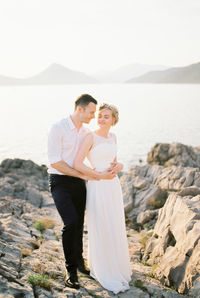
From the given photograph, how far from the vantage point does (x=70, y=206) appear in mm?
5586

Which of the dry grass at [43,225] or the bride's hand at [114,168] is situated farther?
the dry grass at [43,225]

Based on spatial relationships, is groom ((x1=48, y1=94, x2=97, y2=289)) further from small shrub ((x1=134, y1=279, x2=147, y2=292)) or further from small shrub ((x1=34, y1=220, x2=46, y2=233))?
small shrub ((x1=34, y1=220, x2=46, y2=233))

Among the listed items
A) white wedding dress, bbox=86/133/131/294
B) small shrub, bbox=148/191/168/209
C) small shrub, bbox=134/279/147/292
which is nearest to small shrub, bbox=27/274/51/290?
white wedding dress, bbox=86/133/131/294

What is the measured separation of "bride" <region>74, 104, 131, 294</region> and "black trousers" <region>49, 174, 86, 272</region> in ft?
0.72

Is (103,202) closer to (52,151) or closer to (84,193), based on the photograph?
(84,193)

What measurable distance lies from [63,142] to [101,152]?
2.42 ft

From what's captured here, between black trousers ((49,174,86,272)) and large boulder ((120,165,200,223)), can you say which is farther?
large boulder ((120,165,200,223))

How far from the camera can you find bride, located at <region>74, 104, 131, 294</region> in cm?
599

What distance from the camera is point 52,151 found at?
5.63 meters

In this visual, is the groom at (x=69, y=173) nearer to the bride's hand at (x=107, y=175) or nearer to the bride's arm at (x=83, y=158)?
the bride's arm at (x=83, y=158)

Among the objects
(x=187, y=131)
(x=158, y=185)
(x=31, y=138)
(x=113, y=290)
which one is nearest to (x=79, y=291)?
(x=113, y=290)

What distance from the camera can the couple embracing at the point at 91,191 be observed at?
5613 mm

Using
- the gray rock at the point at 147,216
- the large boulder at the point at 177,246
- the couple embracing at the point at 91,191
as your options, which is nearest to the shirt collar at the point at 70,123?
the couple embracing at the point at 91,191

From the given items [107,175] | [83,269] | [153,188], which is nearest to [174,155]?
[153,188]
